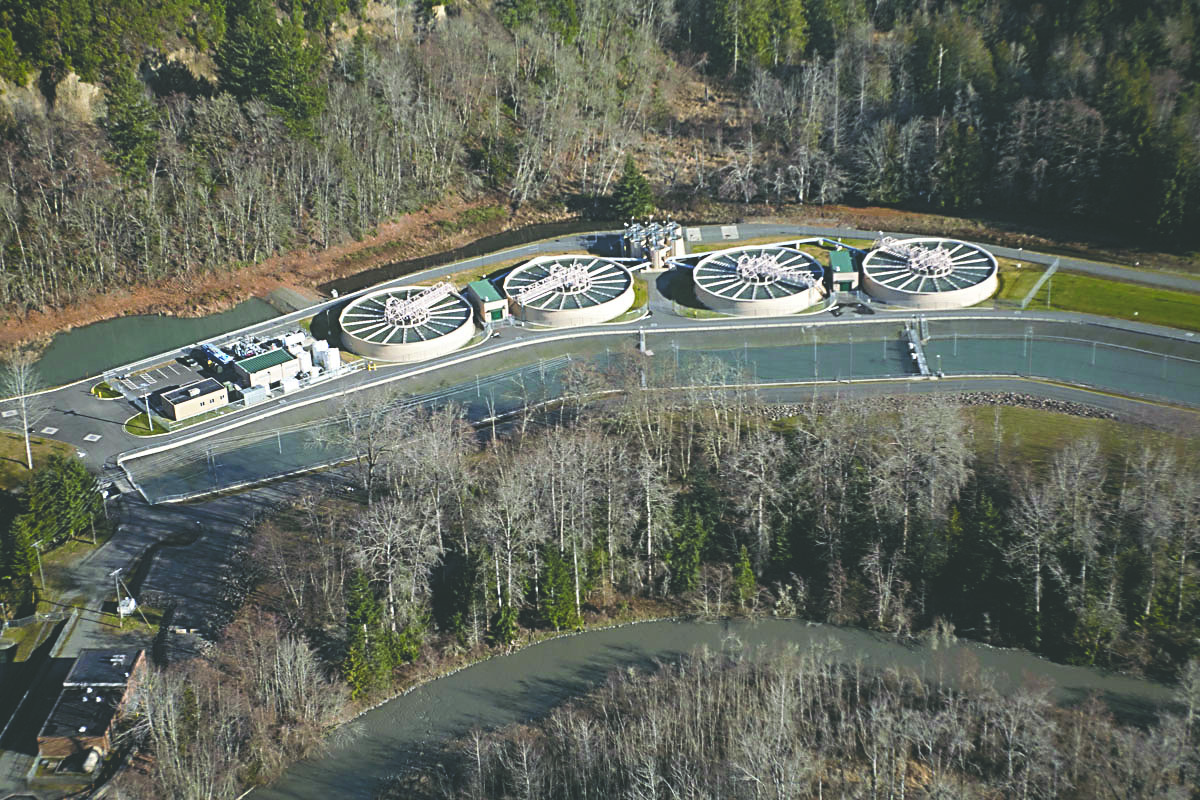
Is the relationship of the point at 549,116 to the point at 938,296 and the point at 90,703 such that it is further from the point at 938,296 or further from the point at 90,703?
the point at 90,703

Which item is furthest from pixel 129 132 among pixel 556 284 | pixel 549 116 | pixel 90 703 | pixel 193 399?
pixel 90 703

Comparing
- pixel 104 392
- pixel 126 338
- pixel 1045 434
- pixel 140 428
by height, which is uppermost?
pixel 104 392

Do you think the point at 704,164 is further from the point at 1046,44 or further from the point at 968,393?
the point at 968,393

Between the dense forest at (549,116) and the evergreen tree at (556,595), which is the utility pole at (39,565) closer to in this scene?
the evergreen tree at (556,595)

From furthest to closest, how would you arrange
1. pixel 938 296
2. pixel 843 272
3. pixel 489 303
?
pixel 843 272, pixel 489 303, pixel 938 296

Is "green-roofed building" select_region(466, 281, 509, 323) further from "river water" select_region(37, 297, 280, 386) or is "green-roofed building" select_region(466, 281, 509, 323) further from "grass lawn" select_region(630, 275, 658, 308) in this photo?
"river water" select_region(37, 297, 280, 386)

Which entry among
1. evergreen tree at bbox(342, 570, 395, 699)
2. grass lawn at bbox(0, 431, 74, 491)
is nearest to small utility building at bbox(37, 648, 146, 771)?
evergreen tree at bbox(342, 570, 395, 699)

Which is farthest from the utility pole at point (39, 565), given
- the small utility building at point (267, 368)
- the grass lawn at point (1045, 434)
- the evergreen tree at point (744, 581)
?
the grass lawn at point (1045, 434)
